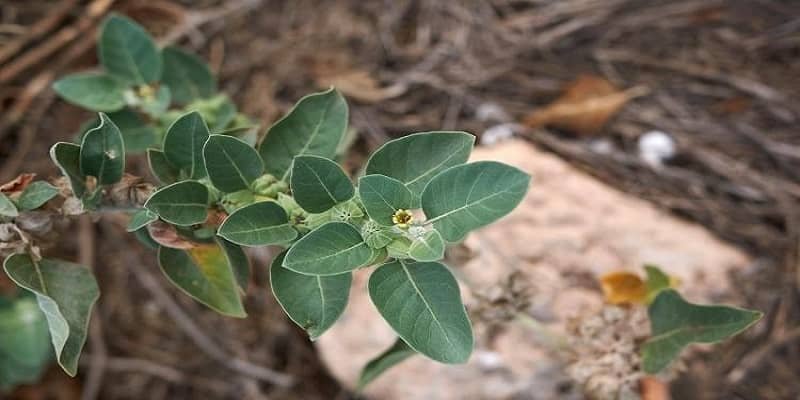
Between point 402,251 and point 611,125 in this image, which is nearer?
point 402,251

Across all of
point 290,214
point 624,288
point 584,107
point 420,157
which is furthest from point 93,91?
point 584,107

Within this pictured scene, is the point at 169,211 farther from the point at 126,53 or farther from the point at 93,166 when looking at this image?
the point at 126,53

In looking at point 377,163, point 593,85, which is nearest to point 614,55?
point 593,85

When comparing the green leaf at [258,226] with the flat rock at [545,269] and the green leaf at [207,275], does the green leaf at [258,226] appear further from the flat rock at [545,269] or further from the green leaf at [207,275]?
the flat rock at [545,269]

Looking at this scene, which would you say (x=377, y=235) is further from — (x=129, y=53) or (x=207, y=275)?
(x=129, y=53)

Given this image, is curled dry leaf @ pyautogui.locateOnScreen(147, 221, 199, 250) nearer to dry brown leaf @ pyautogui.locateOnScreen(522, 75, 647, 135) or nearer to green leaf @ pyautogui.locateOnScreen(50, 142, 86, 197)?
green leaf @ pyautogui.locateOnScreen(50, 142, 86, 197)

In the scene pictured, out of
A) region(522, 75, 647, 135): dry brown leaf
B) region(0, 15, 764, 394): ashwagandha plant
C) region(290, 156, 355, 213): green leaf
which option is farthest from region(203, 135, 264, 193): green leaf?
region(522, 75, 647, 135): dry brown leaf
